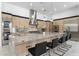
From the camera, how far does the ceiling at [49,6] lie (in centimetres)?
188

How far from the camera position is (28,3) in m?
1.89

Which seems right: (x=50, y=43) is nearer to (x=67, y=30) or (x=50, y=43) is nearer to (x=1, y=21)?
(x=67, y=30)

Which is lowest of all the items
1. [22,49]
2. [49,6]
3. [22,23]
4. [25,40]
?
[22,49]

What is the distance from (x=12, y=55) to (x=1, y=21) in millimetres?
674

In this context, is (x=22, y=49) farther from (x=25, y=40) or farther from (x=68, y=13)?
(x=68, y=13)

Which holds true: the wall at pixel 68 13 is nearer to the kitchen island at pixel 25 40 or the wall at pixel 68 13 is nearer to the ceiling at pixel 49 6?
the ceiling at pixel 49 6

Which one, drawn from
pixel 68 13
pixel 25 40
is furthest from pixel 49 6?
pixel 25 40

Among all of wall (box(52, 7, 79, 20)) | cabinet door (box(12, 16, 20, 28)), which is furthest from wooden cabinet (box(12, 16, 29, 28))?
wall (box(52, 7, 79, 20))

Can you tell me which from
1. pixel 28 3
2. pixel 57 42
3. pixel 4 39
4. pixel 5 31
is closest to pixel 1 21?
pixel 5 31

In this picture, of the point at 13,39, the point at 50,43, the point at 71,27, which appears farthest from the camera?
the point at 50,43

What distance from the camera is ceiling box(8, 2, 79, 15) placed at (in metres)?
1.88

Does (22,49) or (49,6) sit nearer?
(22,49)

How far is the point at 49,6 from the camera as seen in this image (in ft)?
6.28

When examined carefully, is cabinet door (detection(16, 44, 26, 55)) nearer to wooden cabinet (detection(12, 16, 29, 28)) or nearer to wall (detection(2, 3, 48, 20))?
wooden cabinet (detection(12, 16, 29, 28))
